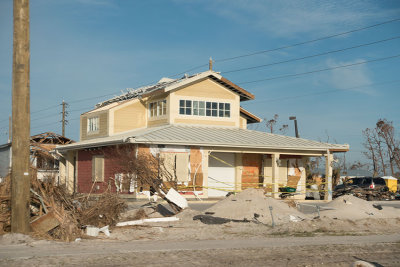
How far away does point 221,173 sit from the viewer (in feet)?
102

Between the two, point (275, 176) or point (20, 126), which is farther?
point (275, 176)

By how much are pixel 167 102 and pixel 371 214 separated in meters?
16.6

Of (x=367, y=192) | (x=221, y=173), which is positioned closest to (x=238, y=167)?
(x=221, y=173)

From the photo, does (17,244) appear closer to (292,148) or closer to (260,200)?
(260,200)

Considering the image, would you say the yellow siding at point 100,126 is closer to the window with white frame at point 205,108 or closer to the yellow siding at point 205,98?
the yellow siding at point 205,98

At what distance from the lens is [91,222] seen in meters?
13.3

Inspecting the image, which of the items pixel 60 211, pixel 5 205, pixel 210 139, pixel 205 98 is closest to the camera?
pixel 5 205

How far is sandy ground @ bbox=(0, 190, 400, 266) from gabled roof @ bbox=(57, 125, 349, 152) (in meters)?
9.49

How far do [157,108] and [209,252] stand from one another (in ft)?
75.5

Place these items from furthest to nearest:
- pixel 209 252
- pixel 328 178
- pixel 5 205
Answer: pixel 328 178 < pixel 5 205 < pixel 209 252

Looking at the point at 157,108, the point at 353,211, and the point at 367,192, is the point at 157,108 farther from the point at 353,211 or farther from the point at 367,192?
the point at 353,211

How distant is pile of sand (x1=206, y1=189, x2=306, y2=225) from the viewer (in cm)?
1623

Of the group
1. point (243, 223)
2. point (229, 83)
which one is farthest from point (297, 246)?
point (229, 83)

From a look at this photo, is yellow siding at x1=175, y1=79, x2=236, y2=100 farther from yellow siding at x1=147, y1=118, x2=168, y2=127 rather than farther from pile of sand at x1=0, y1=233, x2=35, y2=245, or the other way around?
pile of sand at x1=0, y1=233, x2=35, y2=245
